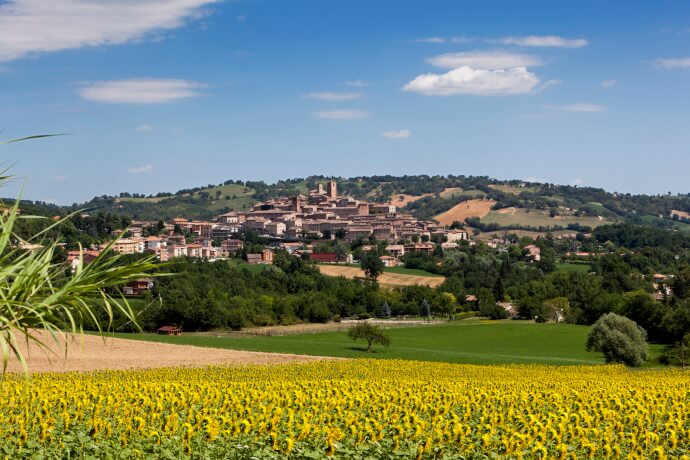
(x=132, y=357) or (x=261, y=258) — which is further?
(x=261, y=258)

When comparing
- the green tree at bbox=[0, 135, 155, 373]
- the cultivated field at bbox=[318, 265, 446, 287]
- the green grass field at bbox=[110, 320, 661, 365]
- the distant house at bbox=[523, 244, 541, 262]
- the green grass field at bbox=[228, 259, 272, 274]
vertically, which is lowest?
the green grass field at bbox=[110, 320, 661, 365]

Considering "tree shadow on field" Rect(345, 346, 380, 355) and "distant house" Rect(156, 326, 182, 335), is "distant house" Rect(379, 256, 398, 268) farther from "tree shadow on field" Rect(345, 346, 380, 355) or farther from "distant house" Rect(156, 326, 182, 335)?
"tree shadow on field" Rect(345, 346, 380, 355)

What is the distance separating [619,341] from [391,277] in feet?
315

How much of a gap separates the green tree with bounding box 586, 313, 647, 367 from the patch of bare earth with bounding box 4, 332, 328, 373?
69.4ft

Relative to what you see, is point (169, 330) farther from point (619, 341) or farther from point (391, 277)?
point (391, 277)

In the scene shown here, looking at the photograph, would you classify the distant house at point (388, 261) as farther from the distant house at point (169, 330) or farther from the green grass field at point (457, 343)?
the distant house at point (169, 330)

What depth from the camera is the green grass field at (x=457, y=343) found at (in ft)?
211

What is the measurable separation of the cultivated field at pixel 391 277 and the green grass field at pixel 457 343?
35.1m

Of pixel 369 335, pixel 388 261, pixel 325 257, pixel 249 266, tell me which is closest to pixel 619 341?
pixel 369 335

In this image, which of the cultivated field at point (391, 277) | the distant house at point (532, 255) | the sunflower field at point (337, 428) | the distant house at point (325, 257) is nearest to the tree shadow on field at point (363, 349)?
the sunflower field at point (337, 428)

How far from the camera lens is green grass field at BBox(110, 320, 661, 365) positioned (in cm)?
6425

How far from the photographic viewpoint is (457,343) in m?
85.4

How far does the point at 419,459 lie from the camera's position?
11.6 metres

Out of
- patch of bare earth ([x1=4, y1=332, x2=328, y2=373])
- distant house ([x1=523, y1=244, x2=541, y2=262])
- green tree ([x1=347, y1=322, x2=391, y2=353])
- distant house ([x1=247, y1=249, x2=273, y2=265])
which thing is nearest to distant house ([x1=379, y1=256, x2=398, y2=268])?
distant house ([x1=247, y1=249, x2=273, y2=265])
